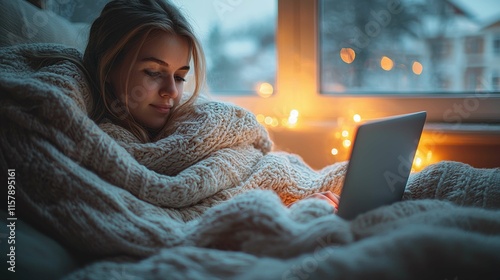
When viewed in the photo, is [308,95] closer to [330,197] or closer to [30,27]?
[330,197]

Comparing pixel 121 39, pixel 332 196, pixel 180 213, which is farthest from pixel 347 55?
pixel 180 213

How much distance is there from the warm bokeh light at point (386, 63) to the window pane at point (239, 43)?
0.39 metres

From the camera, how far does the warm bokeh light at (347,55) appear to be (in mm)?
1605

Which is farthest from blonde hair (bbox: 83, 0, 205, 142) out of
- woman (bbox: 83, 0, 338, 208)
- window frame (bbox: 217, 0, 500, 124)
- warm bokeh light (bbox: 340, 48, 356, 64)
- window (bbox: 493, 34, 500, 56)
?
window (bbox: 493, 34, 500, 56)

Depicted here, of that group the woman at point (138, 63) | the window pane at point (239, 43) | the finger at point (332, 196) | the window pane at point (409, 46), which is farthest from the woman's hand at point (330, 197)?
the window pane at point (239, 43)

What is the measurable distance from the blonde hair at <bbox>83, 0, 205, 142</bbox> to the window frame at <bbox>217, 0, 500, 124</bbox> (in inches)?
20.7

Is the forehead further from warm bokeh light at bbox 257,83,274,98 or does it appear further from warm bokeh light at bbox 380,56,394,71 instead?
warm bokeh light at bbox 380,56,394,71

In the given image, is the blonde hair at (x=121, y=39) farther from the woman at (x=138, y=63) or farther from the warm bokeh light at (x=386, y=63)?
the warm bokeh light at (x=386, y=63)

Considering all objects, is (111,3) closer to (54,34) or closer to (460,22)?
(54,34)

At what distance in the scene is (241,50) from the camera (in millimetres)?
1760

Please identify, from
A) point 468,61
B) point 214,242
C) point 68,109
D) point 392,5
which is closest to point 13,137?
point 68,109

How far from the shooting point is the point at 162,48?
1135 millimetres

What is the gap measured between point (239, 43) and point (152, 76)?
26.1 inches

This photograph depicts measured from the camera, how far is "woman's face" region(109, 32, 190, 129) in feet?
3.72
